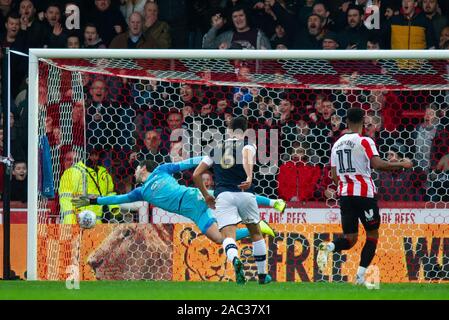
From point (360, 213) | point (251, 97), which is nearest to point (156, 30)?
point (251, 97)

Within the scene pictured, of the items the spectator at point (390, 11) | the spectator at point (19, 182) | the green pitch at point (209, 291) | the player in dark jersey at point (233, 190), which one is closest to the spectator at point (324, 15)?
the spectator at point (390, 11)

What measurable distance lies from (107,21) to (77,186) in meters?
3.36

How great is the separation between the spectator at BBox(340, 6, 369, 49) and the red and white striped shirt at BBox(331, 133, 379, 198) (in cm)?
423

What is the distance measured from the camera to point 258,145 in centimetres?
1548

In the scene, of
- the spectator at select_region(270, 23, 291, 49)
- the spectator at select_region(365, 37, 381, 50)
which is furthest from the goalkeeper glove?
the spectator at select_region(365, 37, 381, 50)

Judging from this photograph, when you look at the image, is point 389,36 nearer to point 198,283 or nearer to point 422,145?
point 422,145

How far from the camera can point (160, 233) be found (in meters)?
14.7

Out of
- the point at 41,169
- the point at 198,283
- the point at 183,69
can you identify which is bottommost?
the point at 198,283

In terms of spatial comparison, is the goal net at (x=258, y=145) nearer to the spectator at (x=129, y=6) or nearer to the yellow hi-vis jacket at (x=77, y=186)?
the yellow hi-vis jacket at (x=77, y=186)

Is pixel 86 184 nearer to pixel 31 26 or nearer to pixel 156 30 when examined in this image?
pixel 156 30

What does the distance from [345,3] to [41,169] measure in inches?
207

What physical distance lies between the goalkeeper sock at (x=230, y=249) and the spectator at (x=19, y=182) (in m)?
4.16

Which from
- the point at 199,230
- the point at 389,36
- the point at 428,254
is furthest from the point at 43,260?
the point at 389,36

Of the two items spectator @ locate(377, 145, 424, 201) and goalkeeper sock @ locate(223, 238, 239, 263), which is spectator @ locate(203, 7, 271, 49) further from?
goalkeeper sock @ locate(223, 238, 239, 263)
